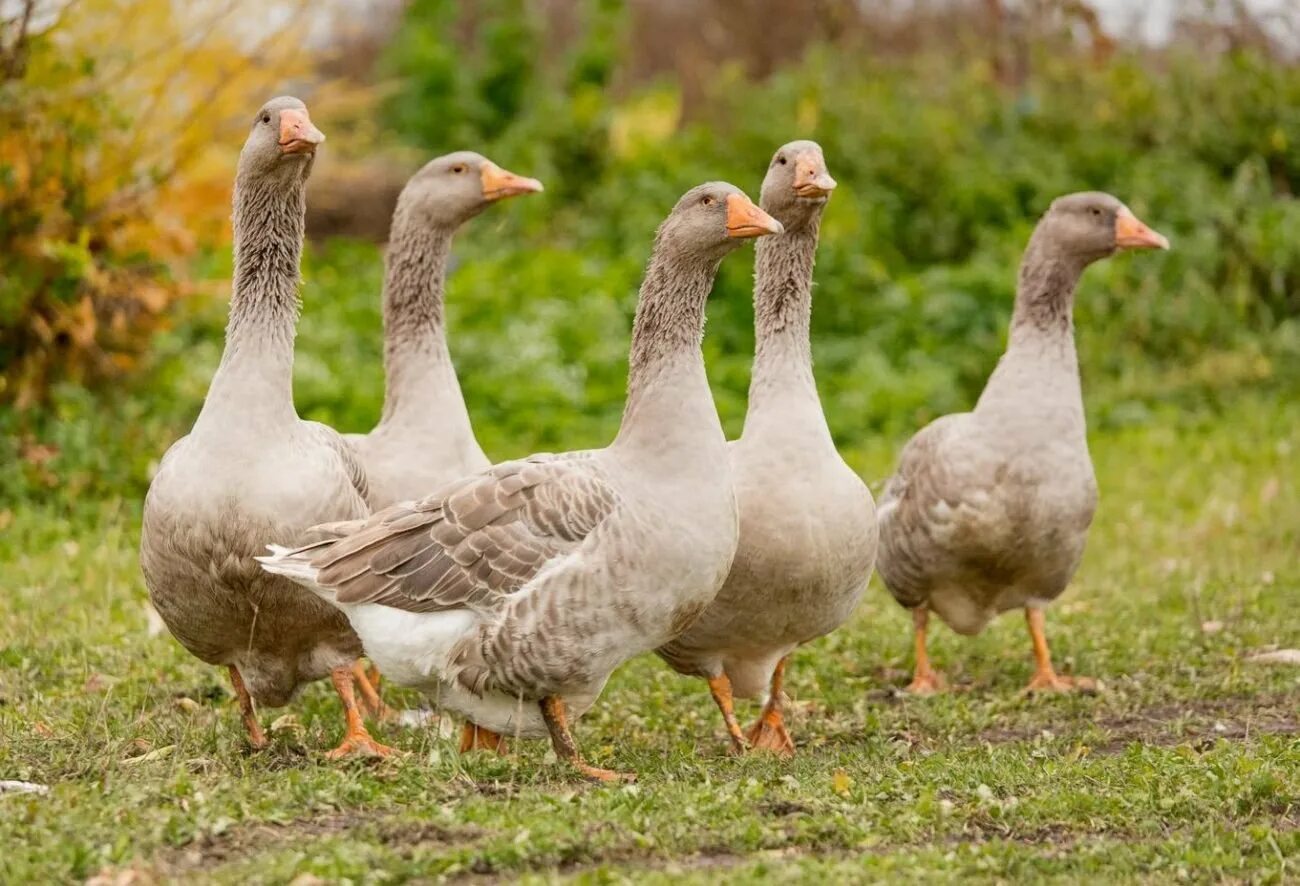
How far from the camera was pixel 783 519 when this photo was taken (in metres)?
6.40

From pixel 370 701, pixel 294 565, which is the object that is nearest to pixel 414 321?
pixel 370 701

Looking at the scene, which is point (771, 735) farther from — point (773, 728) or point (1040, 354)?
point (1040, 354)

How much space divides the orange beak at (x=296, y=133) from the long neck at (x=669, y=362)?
136 cm

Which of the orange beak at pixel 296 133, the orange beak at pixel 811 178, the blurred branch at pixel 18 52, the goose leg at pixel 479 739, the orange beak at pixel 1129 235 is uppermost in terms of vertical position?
the blurred branch at pixel 18 52

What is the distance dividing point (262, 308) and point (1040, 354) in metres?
3.80

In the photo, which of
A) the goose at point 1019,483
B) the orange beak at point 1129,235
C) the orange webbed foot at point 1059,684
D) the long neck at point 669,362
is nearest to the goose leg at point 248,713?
the long neck at point 669,362

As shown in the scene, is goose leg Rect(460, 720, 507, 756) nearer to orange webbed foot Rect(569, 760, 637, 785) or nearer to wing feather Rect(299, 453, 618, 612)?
orange webbed foot Rect(569, 760, 637, 785)

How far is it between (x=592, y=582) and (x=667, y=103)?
1673cm

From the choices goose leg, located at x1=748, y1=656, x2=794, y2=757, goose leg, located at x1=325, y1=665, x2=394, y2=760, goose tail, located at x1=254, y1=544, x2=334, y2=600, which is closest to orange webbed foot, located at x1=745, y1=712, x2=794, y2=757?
goose leg, located at x1=748, y1=656, x2=794, y2=757

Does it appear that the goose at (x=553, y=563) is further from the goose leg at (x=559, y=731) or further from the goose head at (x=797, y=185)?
the goose head at (x=797, y=185)

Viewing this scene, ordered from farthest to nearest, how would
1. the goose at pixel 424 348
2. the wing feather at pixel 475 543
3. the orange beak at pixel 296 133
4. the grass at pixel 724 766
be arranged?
the goose at pixel 424 348 → the orange beak at pixel 296 133 → the wing feather at pixel 475 543 → the grass at pixel 724 766

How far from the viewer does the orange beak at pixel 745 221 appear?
6.09 meters

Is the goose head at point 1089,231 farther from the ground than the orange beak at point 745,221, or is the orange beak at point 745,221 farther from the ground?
the goose head at point 1089,231

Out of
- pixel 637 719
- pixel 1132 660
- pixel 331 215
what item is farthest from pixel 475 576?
pixel 331 215
